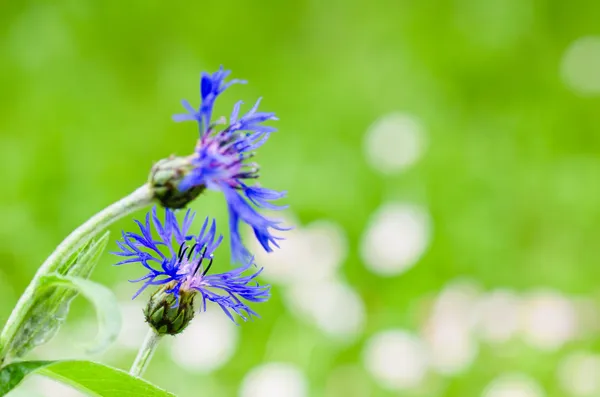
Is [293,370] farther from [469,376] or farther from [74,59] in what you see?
[74,59]

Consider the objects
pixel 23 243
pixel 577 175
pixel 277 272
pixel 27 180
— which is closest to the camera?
pixel 277 272

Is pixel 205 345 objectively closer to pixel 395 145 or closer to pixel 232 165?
pixel 395 145

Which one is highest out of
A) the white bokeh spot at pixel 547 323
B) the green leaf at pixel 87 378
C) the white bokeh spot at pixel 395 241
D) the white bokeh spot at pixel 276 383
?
the white bokeh spot at pixel 395 241

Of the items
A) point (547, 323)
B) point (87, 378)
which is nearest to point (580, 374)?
point (547, 323)

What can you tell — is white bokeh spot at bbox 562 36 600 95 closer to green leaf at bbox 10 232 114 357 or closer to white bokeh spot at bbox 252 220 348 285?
white bokeh spot at bbox 252 220 348 285

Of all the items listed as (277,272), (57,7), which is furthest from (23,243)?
(57,7)

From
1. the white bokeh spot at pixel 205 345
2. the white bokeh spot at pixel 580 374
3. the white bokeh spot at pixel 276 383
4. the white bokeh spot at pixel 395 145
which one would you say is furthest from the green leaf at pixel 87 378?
the white bokeh spot at pixel 395 145

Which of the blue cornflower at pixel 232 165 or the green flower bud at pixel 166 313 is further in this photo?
the green flower bud at pixel 166 313

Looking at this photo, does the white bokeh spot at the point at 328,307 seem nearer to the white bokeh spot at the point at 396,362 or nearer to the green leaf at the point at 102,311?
the white bokeh spot at the point at 396,362
